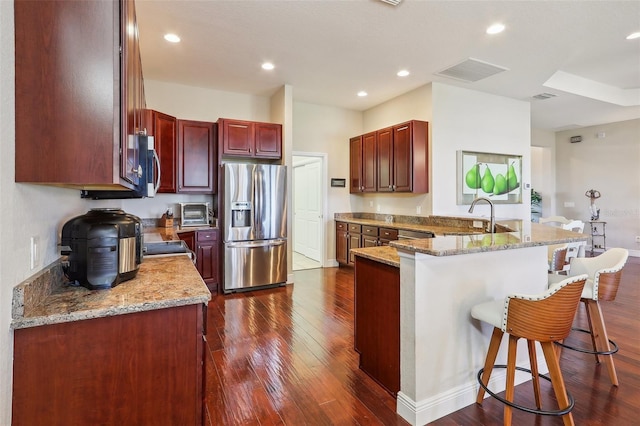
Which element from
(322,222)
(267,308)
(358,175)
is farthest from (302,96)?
(267,308)

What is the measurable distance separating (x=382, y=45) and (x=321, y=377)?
3273 millimetres

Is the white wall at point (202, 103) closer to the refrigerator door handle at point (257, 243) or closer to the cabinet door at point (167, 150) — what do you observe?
the cabinet door at point (167, 150)

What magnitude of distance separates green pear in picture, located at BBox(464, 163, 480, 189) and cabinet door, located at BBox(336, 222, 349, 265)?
2.11 m

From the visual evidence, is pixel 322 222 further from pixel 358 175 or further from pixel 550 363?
pixel 550 363

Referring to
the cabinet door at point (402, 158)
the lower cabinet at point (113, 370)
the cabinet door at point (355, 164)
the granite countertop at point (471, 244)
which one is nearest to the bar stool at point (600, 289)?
the granite countertop at point (471, 244)

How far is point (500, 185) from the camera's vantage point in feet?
17.3

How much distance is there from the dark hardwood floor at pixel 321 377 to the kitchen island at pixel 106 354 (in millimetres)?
766

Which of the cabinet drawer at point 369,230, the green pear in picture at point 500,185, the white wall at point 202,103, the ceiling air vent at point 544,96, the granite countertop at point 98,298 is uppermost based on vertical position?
the ceiling air vent at point 544,96

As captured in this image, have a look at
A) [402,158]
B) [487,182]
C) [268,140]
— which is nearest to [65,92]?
[268,140]

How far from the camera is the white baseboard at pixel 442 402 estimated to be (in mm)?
1853

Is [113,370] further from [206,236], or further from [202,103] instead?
[202,103]

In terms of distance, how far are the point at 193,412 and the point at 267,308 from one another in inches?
98.1

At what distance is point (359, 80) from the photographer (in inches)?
180

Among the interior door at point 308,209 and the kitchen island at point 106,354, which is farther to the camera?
the interior door at point 308,209
